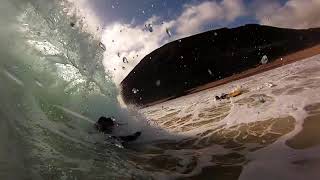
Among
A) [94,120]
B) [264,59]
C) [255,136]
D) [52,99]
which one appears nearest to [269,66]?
[264,59]

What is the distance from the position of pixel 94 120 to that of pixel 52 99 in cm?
120

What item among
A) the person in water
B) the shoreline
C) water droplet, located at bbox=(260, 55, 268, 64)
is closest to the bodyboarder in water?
the person in water

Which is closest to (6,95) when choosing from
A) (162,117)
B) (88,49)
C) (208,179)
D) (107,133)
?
(107,133)

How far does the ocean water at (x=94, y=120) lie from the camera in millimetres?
4945

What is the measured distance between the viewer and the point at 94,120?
8484 millimetres

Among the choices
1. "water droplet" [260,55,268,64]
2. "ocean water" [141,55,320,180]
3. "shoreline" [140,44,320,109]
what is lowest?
"ocean water" [141,55,320,180]

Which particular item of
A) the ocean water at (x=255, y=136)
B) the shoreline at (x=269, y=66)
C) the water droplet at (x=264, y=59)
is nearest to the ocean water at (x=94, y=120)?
the ocean water at (x=255, y=136)

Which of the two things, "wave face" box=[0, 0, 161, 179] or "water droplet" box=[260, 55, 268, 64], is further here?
"water droplet" box=[260, 55, 268, 64]

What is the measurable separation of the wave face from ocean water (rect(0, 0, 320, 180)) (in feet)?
0.07

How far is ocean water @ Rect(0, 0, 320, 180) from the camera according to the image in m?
4.95

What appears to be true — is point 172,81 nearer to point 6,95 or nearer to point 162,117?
point 162,117

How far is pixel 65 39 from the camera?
31.7ft

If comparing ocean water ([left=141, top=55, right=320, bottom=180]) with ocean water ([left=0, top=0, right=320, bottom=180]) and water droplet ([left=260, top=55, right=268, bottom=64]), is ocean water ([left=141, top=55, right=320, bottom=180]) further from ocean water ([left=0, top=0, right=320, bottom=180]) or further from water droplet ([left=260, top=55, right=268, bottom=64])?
water droplet ([left=260, top=55, right=268, bottom=64])

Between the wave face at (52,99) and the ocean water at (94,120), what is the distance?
0.07 feet
